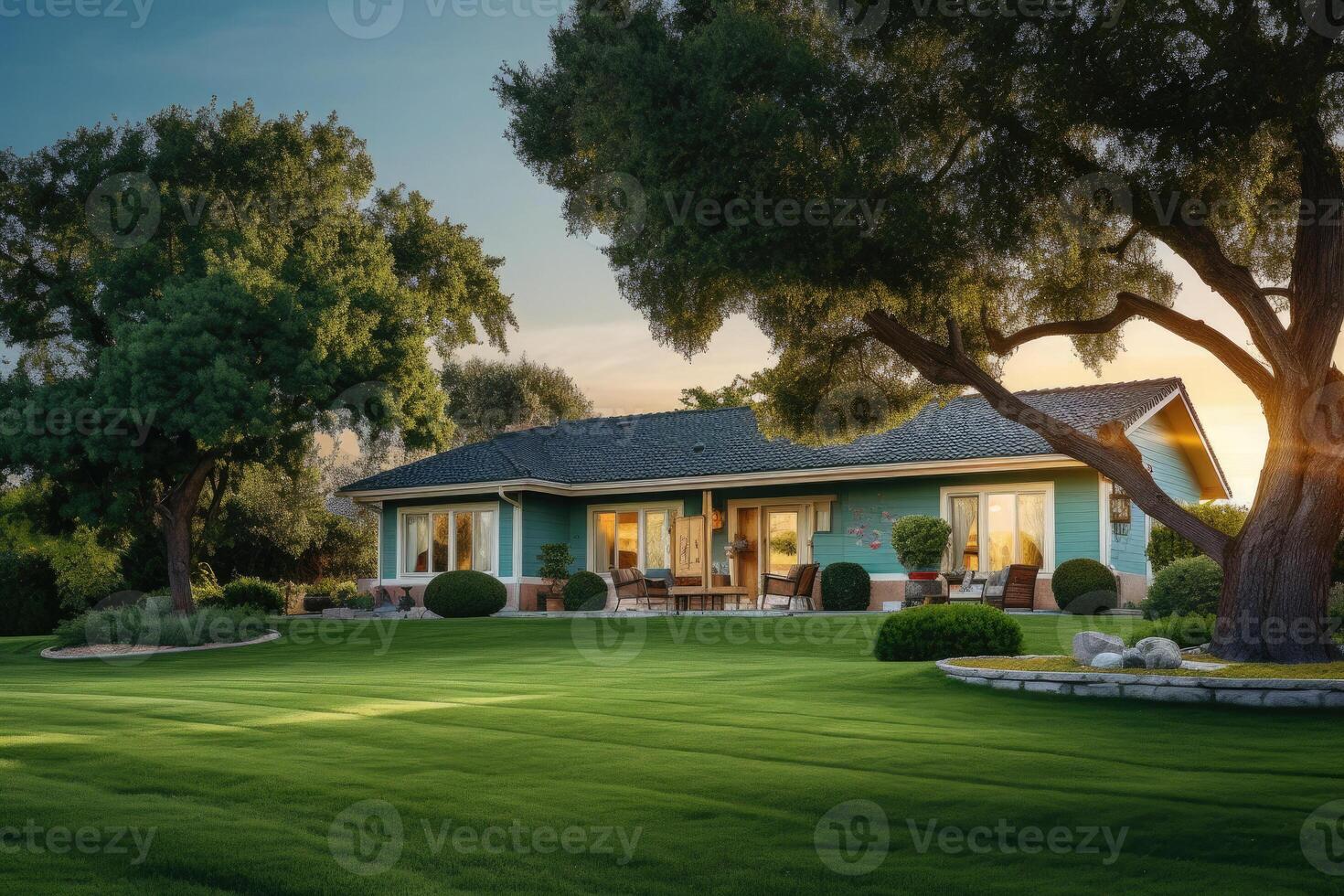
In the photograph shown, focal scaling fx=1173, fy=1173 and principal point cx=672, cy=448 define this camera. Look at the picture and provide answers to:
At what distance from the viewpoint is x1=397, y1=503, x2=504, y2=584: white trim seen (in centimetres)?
2852

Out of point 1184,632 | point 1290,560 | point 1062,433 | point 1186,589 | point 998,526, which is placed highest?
point 1062,433

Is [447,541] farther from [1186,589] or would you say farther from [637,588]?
[1186,589]

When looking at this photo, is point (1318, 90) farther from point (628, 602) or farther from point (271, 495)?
point (271, 495)

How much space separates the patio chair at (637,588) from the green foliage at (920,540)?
477 centimetres

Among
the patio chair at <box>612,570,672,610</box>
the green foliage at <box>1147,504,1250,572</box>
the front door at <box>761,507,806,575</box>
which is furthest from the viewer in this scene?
the front door at <box>761,507,806,575</box>

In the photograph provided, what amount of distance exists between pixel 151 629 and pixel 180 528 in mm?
3128

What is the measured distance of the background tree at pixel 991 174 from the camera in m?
11.0

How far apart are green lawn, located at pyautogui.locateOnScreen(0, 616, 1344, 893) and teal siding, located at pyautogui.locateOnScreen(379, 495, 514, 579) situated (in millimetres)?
16284

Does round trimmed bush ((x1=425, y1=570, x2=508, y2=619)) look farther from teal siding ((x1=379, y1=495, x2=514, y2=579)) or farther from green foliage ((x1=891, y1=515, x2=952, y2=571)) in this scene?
green foliage ((x1=891, y1=515, x2=952, y2=571))

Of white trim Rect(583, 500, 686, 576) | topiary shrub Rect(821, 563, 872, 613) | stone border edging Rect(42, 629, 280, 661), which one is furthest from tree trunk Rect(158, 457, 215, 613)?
topiary shrub Rect(821, 563, 872, 613)

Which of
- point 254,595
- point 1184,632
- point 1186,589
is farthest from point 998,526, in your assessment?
point 254,595

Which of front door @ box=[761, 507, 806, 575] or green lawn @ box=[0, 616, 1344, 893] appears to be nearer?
green lawn @ box=[0, 616, 1344, 893]

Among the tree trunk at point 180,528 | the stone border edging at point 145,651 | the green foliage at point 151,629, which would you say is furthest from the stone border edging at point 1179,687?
the tree trunk at point 180,528

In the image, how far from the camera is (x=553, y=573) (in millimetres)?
27875
